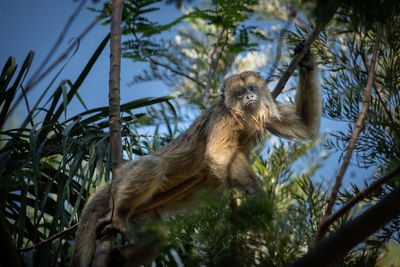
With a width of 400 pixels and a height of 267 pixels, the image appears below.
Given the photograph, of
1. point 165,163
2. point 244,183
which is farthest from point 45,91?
point 244,183

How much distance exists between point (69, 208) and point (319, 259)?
10.8 ft

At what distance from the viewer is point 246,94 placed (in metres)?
4.24

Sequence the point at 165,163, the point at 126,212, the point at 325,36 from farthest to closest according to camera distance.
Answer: the point at 165,163
the point at 126,212
the point at 325,36

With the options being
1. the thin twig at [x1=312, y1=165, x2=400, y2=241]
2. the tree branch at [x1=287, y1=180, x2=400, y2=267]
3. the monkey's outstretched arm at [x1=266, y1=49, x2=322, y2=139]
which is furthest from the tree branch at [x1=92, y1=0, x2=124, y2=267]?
the tree branch at [x1=287, y1=180, x2=400, y2=267]

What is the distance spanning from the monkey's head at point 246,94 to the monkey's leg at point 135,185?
3.50 ft

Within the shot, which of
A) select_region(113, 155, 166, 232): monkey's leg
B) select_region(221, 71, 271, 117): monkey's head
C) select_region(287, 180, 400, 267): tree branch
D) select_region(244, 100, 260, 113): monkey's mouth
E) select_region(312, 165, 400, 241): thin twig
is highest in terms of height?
select_region(221, 71, 271, 117): monkey's head

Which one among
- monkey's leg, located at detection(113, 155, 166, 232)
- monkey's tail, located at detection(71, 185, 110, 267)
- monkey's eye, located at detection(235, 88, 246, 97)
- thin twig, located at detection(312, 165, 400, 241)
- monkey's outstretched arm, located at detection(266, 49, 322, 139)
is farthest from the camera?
monkey's eye, located at detection(235, 88, 246, 97)

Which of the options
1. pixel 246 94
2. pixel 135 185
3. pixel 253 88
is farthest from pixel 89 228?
pixel 253 88

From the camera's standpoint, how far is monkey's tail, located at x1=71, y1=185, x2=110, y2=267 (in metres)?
3.26

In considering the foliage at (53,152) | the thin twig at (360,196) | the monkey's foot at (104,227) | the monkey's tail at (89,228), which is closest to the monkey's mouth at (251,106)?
the foliage at (53,152)

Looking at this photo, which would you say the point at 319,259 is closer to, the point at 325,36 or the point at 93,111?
the point at 325,36

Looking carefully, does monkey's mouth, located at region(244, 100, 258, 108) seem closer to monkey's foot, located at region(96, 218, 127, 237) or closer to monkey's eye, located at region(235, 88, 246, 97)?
monkey's eye, located at region(235, 88, 246, 97)

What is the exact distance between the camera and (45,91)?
4305 mm

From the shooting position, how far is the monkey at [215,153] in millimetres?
3578
